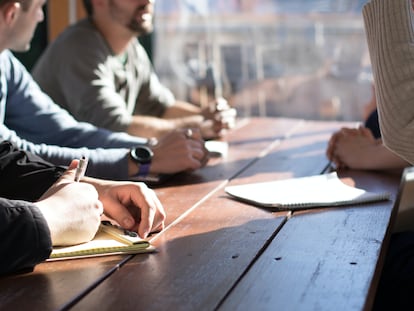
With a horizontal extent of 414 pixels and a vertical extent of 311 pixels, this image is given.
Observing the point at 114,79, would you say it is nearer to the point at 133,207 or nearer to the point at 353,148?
the point at 353,148

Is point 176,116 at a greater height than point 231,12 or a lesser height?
lesser

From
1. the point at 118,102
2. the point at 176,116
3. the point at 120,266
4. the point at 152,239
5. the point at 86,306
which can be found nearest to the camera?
the point at 86,306

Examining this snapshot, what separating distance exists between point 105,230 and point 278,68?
10.6 feet

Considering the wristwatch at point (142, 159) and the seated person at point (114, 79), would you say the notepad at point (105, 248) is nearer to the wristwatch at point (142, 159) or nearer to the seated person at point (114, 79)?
the wristwatch at point (142, 159)

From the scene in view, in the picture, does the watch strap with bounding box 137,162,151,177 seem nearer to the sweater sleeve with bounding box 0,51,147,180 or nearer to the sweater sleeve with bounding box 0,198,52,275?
the sweater sleeve with bounding box 0,51,147,180

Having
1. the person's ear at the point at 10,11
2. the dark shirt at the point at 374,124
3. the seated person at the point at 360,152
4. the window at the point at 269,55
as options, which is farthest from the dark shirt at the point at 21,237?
the window at the point at 269,55

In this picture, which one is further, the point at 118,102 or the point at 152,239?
the point at 118,102

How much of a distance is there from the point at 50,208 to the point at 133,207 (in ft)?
0.76

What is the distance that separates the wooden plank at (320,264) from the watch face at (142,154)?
50 cm

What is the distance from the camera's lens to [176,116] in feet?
9.68

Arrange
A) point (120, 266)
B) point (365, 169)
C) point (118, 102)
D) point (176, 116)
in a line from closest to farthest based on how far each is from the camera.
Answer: point (120, 266) → point (365, 169) → point (118, 102) → point (176, 116)

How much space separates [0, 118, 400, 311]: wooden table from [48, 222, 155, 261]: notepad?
16 millimetres

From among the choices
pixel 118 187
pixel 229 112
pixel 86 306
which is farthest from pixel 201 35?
pixel 86 306

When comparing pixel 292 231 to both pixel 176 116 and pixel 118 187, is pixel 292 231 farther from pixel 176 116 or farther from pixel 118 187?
pixel 176 116
